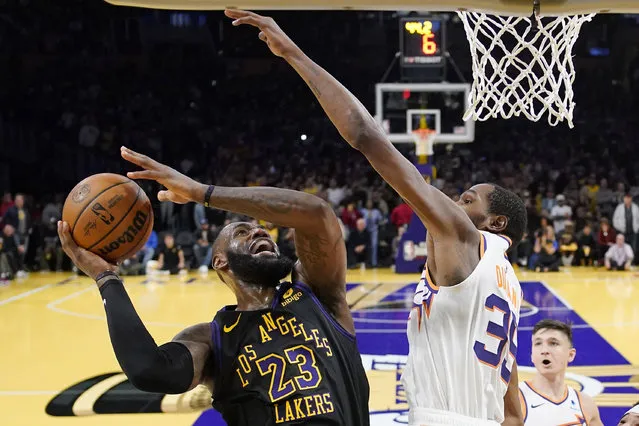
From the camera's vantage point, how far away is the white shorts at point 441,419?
8.99 ft

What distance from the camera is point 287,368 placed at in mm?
2732

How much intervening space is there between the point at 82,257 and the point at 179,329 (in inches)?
266

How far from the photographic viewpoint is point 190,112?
23375 millimetres

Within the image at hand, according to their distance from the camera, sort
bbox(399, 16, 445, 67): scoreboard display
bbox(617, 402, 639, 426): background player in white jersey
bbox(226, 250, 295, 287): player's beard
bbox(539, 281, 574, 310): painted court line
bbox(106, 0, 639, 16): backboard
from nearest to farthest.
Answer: bbox(226, 250, 295, 287): player's beard, bbox(106, 0, 639, 16): backboard, bbox(617, 402, 639, 426): background player in white jersey, bbox(539, 281, 574, 310): painted court line, bbox(399, 16, 445, 67): scoreboard display

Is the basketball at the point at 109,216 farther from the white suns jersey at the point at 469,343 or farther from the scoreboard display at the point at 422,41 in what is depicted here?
the scoreboard display at the point at 422,41

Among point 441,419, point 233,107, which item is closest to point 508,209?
point 441,419

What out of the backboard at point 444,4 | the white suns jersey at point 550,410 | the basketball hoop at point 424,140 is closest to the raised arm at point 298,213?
the backboard at point 444,4

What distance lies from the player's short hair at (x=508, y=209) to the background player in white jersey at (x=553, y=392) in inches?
55.2

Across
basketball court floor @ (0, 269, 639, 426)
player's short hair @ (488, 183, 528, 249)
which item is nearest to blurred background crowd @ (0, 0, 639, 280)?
basketball court floor @ (0, 269, 639, 426)

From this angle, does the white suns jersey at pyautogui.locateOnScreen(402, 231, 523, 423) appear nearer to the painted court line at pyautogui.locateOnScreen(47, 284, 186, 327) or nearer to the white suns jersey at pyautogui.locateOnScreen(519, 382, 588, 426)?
the white suns jersey at pyautogui.locateOnScreen(519, 382, 588, 426)

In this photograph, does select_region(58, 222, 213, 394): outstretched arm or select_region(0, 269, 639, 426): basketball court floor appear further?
select_region(0, 269, 639, 426): basketball court floor

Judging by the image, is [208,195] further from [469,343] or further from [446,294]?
[469,343]

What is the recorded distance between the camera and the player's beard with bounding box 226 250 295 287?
9.71 ft

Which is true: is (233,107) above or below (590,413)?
above
